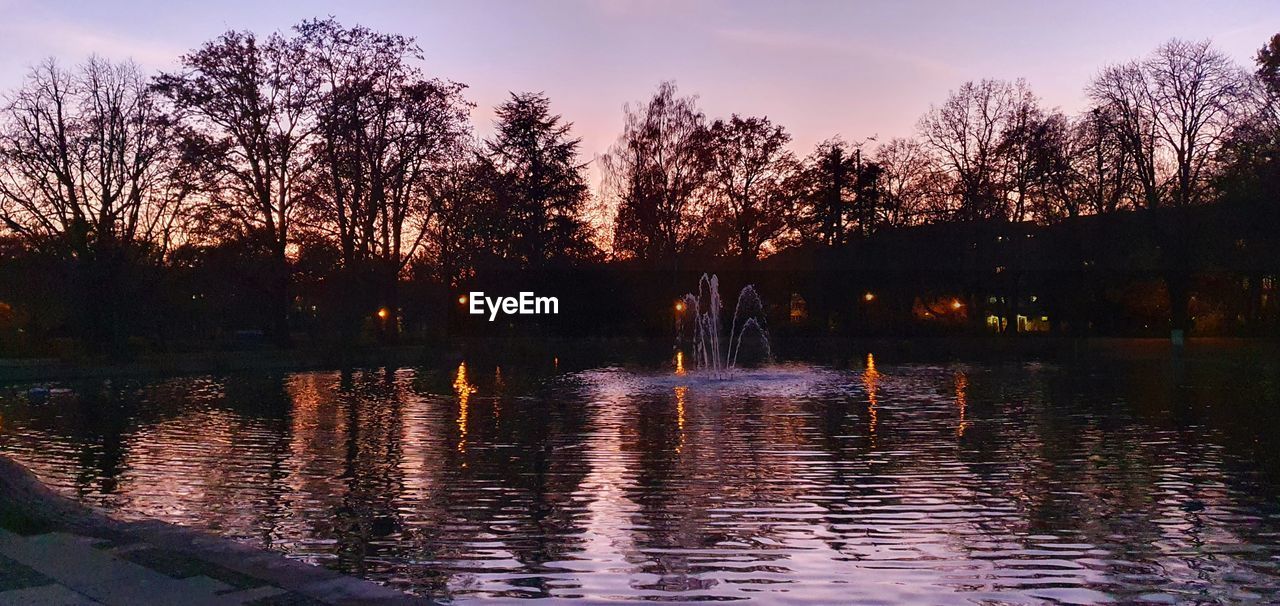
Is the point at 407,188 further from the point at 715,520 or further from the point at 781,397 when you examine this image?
the point at 715,520

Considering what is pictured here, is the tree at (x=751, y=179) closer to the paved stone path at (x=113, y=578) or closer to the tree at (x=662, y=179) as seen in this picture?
the tree at (x=662, y=179)

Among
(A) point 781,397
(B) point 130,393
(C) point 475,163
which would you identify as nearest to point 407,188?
(C) point 475,163

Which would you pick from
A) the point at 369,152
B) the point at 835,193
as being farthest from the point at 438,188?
the point at 835,193

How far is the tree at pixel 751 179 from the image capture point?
56.5 m

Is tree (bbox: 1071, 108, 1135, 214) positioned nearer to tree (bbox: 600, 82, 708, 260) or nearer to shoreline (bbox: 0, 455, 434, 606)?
tree (bbox: 600, 82, 708, 260)

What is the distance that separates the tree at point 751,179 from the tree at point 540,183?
794cm

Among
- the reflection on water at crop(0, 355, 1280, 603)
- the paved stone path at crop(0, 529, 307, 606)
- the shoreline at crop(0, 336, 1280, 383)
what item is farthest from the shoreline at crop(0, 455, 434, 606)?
the shoreline at crop(0, 336, 1280, 383)

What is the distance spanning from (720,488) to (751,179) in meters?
47.7

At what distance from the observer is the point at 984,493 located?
10.2 m

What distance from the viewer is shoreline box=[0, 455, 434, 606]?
5668mm

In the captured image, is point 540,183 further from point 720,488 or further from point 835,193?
point 720,488

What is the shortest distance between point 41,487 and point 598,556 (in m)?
5.65

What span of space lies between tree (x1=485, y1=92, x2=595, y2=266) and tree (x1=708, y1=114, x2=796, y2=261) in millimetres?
7941

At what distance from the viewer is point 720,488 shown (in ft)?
35.0
